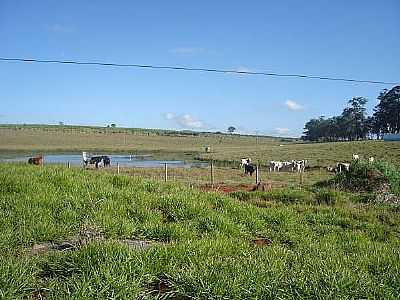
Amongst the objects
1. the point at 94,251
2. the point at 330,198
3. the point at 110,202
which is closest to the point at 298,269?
the point at 94,251

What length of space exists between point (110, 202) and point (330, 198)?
9.37 meters

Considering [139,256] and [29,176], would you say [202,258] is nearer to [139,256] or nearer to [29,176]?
[139,256]

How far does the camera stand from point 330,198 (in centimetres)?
1480

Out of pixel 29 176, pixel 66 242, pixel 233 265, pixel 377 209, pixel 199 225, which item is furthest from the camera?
pixel 377 209

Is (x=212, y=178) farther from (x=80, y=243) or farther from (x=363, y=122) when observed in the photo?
(x=363, y=122)

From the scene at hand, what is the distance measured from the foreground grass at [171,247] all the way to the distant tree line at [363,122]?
4242 inches

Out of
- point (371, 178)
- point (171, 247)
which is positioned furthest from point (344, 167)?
point (171, 247)

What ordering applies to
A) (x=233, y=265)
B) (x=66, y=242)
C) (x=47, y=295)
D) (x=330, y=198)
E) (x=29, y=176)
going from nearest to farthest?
(x=47, y=295) → (x=233, y=265) → (x=66, y=242) → (x=29, y=176) → (x=330, y=198)

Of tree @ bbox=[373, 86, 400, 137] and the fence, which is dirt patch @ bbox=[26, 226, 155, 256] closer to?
the fence

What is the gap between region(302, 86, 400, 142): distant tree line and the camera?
356 ft

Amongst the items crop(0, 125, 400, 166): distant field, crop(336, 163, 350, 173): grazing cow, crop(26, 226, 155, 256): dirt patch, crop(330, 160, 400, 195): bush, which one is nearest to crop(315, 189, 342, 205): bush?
crop(330, 160, 400, 195): bush

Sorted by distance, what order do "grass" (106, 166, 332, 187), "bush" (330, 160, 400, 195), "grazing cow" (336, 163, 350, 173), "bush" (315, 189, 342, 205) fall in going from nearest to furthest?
"bush" (315, 189, 342, 205) < "bush" (330, 160, 400, 195) < "grazing cow" (336, 163, 350, 173) < "grass" (106, 166, 332, 187)

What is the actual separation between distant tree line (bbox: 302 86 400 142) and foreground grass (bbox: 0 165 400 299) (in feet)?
353

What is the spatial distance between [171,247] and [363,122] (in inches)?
5004
